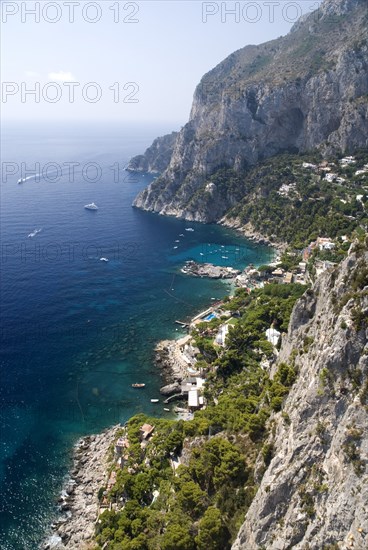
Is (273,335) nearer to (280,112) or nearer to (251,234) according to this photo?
(251,234)

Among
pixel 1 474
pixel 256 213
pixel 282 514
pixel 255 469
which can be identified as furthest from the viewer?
pixel 256 213

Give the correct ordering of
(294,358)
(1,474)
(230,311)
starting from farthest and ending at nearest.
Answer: (230,311) → (1,474) → (294,358)

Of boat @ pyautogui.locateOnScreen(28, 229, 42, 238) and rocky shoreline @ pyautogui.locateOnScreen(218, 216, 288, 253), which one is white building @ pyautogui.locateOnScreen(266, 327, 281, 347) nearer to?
rocky shoreline @ pyautogui.locateOnScreen(218, 216, 288, 253)

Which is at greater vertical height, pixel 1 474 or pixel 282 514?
pixel 282 514

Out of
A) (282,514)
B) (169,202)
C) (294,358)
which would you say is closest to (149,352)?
(294,358)

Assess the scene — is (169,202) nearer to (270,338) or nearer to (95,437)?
(270,338)

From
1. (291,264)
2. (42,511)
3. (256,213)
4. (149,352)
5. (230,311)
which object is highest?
(256,213)
